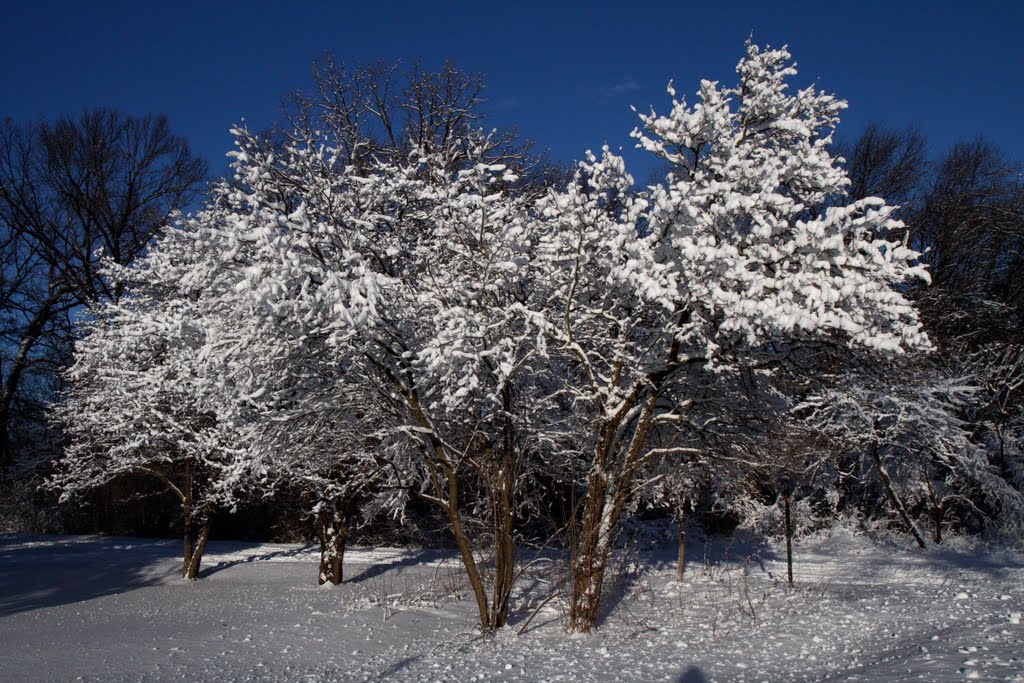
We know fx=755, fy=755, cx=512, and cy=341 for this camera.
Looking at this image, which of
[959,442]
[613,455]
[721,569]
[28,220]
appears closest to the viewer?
[613,455]

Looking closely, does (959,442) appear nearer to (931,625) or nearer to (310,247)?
(931,625)

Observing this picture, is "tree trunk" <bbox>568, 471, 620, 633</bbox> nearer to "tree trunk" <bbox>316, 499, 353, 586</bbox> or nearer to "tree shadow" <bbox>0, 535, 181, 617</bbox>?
"tree trunk" <bbox>316, 499, 353, 586</bbox>

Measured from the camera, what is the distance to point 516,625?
8570mm

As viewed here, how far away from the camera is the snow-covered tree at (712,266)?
20.9 feet

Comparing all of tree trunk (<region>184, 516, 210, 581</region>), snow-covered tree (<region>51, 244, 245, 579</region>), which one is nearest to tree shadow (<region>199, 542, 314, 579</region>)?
tree trunk (<region>184, 516, 210, 581</region>)

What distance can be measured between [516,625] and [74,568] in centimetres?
1015

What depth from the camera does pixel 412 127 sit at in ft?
53.6

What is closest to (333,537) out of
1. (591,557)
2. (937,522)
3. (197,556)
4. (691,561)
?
(197,556)

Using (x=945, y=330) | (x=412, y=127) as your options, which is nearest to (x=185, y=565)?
(x=412, y=127)

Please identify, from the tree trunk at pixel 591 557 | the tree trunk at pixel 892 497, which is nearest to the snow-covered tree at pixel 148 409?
the tree trunk at pixel 591 557

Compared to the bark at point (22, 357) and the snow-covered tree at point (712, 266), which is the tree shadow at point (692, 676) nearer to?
the snow-covered tree at point (712, 266)

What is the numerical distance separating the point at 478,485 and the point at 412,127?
855cm

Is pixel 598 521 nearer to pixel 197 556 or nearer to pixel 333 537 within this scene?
pixel 333 537

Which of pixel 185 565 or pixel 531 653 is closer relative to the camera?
pixel 531 653
